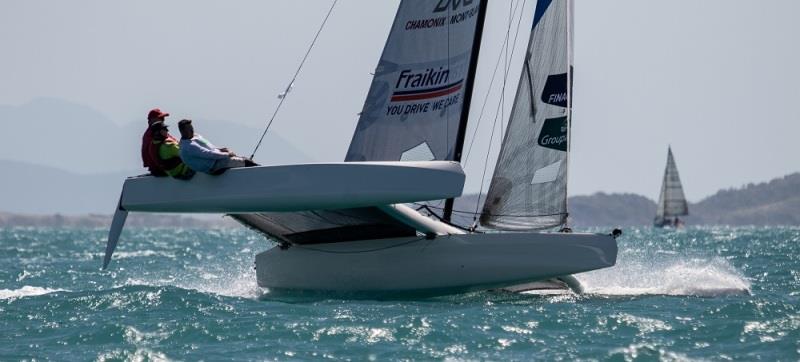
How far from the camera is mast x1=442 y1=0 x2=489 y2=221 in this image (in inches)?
492

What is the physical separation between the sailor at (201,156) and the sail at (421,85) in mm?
2032

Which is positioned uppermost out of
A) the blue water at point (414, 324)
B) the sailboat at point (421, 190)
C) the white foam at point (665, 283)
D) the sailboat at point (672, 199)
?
the sailboat at point (672, 199)

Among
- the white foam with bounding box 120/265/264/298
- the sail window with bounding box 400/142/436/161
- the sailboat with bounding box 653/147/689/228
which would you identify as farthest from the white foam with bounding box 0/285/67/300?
the sailboat with bounding box 653/147/689/228

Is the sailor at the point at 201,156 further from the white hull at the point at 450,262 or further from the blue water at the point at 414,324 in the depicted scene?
the white hull at the point at 450,262

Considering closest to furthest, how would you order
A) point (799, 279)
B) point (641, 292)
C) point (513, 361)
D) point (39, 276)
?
point (513, 361) → point (641, 292) → point (799, 279) → point (39, 276)

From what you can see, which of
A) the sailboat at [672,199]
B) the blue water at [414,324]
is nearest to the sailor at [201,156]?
the blue water at [414,324]

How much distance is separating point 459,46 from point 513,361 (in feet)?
16.9

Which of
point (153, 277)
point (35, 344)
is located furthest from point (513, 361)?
point (153, 277)

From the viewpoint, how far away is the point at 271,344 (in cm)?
863

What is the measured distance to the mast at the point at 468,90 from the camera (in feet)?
41.0

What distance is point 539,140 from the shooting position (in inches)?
509

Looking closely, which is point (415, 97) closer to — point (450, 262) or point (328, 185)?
point (450, 262)

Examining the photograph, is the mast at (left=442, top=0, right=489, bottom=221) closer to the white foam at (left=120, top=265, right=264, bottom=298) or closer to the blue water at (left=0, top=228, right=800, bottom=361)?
the blue water at (left=0, top=228, right=800, bottom=361)

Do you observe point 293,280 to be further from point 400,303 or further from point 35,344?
point 35,344
